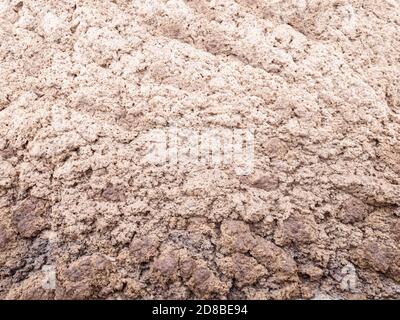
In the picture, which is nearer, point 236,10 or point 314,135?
point 314,135

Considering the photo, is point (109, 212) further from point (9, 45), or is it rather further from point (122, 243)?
point (9, 45)

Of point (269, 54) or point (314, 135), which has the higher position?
point (269, 54)

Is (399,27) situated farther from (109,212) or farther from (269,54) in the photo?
(109,212)

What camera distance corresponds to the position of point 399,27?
1403 millimetres

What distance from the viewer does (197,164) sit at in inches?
46.9

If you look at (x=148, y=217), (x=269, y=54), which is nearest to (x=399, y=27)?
(x=269, y=54)

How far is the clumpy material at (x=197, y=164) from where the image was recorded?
3.65ft

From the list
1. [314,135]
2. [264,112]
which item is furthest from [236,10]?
[314,135]

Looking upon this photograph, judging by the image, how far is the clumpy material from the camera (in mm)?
1113
